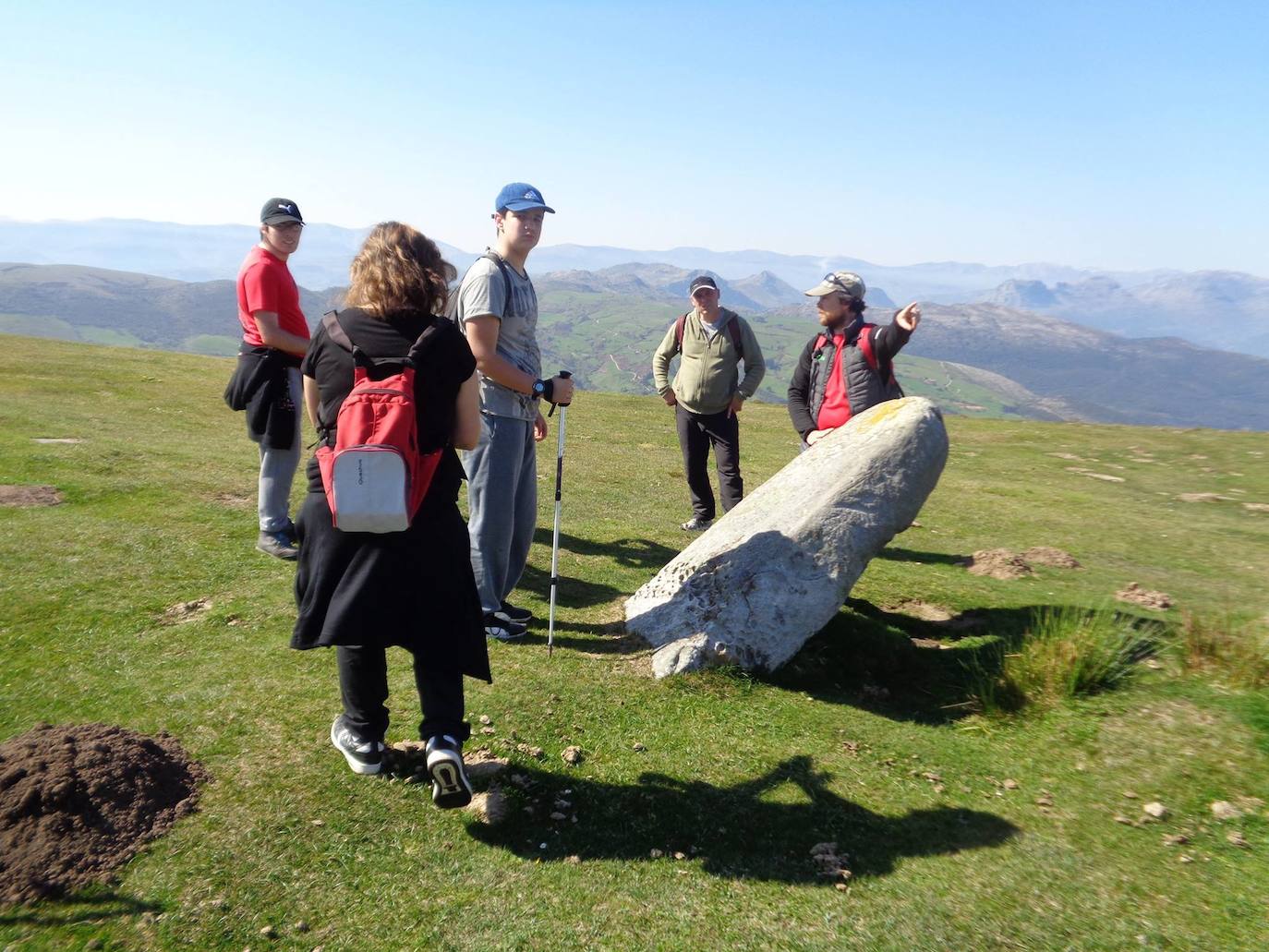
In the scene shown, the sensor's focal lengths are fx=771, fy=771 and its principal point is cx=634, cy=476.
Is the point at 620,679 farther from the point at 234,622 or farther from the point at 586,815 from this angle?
the point at 234,622

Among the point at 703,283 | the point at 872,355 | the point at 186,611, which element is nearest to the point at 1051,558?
the point at 872,355

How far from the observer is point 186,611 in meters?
7.67

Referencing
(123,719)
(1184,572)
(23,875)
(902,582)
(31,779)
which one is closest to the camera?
(23,875)

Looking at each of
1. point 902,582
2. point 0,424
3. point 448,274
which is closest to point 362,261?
point 448,274

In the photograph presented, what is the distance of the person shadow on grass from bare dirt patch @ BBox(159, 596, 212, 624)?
413cm

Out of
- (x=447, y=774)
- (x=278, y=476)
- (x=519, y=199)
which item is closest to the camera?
(x=447, y=774)

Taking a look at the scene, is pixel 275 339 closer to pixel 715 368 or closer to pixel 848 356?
pixel 715 368

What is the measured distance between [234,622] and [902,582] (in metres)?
8.06

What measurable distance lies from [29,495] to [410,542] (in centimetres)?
928

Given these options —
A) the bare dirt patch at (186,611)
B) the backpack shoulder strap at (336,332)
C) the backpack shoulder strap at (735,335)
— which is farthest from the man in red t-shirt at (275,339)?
the backpack shoulder strap at (735,335)

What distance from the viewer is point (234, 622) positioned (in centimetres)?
749

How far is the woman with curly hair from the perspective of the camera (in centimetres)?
452

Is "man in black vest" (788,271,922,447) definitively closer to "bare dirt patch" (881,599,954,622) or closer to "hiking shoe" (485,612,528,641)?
"bare dirt patch" (881,599,954,622)

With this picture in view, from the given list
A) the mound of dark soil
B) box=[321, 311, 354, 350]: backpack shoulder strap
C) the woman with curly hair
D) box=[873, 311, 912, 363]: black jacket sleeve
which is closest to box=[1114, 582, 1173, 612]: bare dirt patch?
box=[873, 311, 912, 363]: black jacket sleeve
